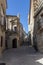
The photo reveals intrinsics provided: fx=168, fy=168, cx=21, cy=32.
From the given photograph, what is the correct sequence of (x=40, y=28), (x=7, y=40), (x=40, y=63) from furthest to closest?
(x=7, y=40)
(x=40, y=28)
(x=40, y=63)

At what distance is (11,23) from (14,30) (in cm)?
145

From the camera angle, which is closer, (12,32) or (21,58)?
(21,58)

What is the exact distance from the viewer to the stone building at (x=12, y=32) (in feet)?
95.6

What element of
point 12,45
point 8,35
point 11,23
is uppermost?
point 11,23

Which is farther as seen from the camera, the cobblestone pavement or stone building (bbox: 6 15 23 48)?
stone building (bbox: 6 15 23 48)

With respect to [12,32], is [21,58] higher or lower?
lower

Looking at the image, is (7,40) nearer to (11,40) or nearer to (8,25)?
(11,40)

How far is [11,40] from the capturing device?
96.0ft

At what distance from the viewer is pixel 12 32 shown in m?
29.7

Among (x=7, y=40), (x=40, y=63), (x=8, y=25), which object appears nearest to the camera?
(x=40, y=63)

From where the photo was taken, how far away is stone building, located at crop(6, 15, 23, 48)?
29.1m

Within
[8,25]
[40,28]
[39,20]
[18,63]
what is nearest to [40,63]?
[18,63]

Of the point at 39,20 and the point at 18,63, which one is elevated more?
the point at 39,20

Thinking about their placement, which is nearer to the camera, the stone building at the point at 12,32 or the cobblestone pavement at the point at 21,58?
the cobblestone pavement at the point at 21,58
